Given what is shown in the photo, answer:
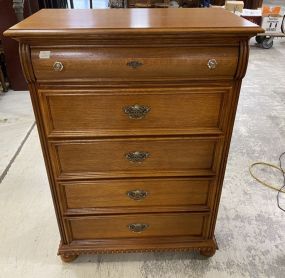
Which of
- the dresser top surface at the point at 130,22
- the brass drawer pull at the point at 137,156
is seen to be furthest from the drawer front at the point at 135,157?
the dresser top surface at the point at 130,22

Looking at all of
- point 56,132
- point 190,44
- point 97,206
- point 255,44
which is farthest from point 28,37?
point 255,44

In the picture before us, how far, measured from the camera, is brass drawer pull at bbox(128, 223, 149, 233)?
4.10 ft

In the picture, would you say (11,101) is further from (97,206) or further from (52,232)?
(97,206)

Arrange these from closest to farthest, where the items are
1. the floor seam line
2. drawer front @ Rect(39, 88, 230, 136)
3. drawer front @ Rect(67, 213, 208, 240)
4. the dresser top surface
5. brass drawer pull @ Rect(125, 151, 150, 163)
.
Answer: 1. the dresser top surface
2. drawer front @ Rect(39, 88, 230, 136)
3. brass drawer pull @ Rect(125, 151, 150, 163)
4. drawer front @ Rect(67, 213, 208, 240)
5. the floor seam line

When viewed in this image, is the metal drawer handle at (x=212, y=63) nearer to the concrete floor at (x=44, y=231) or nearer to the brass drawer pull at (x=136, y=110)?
the brass drawer pull at (x=136, y=110)

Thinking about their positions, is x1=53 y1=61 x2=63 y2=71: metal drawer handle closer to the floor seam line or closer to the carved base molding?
the carved base molding

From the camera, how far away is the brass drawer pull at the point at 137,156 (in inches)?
41.6

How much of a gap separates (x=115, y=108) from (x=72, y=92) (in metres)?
0.15

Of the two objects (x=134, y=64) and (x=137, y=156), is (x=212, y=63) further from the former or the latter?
(x=137, y=156)

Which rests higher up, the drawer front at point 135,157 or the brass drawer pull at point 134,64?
the brass drawer pull at point 134,64

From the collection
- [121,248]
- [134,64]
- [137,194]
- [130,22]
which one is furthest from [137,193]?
[130,22]

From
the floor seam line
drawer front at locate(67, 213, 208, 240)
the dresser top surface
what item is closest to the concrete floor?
the floor seam line

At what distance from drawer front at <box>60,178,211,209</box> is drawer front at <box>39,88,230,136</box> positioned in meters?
0.23

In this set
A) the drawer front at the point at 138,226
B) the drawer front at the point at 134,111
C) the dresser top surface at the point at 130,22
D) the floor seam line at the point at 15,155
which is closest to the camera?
the dresser top surface at the point at 130,22
